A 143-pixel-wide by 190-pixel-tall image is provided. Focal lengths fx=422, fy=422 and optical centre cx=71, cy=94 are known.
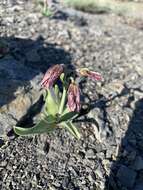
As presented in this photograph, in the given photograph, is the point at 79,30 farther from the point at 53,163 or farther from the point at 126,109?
the point at 53,163

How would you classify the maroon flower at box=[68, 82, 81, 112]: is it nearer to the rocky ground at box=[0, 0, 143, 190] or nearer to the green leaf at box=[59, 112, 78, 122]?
the green leaf at box=[59, 112, 78, 122]

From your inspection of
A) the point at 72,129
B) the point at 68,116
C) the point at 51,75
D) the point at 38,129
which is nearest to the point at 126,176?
the point at 72,129

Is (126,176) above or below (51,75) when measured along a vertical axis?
below

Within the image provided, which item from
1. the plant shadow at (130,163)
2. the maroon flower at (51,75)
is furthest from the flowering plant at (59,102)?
the plant shadow at (130,163)

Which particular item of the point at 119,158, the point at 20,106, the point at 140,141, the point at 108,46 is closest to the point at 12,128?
the point at 20,106

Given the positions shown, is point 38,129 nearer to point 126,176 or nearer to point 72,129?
point 72,129

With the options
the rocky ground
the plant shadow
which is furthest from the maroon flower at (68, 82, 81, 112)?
the plant shadow

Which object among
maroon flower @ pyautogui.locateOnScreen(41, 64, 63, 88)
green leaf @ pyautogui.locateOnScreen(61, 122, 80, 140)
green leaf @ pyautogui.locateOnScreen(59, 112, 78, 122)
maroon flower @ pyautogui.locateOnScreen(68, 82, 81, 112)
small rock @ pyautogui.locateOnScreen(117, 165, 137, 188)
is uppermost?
maroon flower @ pyautogui.locateOnScreen(41, 64, 63, 88)
